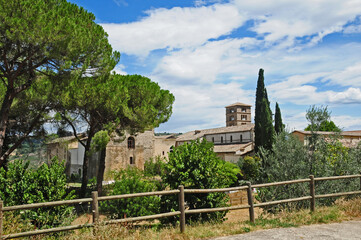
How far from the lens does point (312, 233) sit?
7.24 metres

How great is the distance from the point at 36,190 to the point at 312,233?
23.7ft

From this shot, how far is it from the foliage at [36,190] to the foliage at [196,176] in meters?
2.95

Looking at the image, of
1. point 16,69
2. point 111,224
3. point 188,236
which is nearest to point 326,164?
point 188,236

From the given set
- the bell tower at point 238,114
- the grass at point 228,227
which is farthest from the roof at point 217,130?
the grass at point 228,227

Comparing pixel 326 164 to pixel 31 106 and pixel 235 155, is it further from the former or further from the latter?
pixel 235 155

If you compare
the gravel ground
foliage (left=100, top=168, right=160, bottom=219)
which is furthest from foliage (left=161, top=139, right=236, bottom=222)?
the gravel ground

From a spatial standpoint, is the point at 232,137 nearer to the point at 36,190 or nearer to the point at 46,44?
Result: the point at 46,44

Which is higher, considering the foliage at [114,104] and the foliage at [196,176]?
the foliage at [114,104]

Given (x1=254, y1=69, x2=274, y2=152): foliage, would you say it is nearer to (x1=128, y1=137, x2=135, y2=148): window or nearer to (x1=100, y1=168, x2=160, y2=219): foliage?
(x1=128, y1=137, x2=135, y2=148): window

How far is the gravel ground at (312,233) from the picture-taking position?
6910 millimetres

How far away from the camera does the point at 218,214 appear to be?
8.81 meters

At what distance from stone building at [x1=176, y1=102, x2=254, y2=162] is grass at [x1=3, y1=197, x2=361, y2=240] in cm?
1848

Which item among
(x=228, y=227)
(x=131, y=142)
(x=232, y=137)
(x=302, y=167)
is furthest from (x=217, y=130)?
(x=228, y=227)

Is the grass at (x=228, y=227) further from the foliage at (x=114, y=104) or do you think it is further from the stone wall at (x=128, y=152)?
the stone wall at (x=128, y=152)
